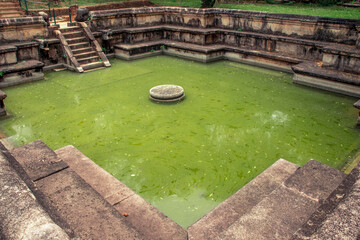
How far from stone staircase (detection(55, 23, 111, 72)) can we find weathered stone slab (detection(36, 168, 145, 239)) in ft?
26.7

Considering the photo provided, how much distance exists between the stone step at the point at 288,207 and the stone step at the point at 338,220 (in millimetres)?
487

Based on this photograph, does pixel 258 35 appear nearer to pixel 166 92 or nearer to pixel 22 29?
pixel 166 92

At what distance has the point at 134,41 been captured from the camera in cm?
1336

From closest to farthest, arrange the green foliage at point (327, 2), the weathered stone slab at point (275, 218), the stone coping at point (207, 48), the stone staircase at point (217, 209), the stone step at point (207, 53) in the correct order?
the stone staircase at point (217, 209)
the weathered stone slab at point (275, 218)
the stone coping at point (207, 48)
the stone step at point (207, 53)
the green foliage at point (327, 2)

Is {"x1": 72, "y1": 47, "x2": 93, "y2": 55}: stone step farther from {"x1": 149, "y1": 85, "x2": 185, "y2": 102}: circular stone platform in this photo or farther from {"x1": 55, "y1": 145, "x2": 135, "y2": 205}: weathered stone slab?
{"x1": 55, "y1": 145, "x2": 135, "y2": 205}: weathered stone slab

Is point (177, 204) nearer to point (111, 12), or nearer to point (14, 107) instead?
point (14, 107)

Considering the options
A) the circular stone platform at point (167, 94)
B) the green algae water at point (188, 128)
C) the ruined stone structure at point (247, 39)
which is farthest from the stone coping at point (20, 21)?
the circular stone platform at point (167, 94)

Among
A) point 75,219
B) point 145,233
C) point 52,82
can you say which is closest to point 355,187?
point 145,233

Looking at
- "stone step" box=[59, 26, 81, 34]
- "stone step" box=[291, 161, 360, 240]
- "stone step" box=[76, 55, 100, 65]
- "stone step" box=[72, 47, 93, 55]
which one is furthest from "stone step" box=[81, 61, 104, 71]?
"stone step" box=[291, 161, 360, 240]

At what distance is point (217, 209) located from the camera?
3908mm

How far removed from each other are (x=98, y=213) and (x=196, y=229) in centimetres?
123

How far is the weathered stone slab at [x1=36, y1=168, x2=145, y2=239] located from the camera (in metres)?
2.91

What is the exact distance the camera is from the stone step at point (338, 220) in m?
2.18

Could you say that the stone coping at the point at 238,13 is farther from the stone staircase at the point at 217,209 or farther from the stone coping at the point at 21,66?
the stone staircase at the point at 217,209
